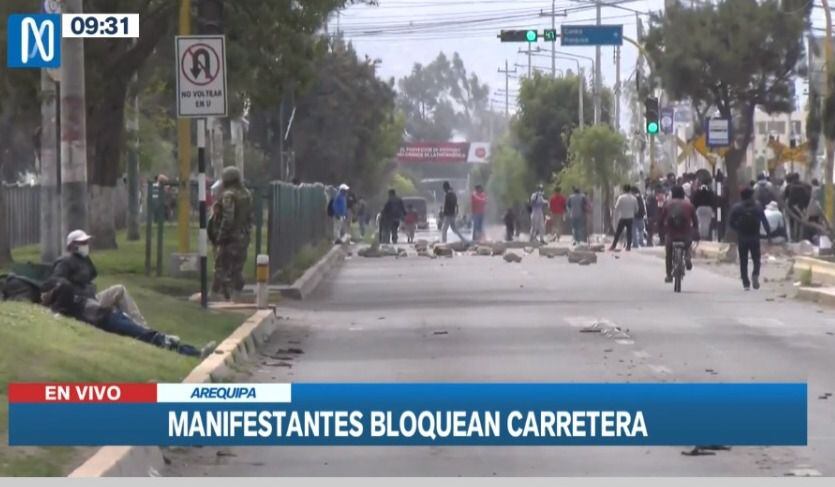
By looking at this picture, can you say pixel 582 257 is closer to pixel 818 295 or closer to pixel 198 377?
pixel 818 295

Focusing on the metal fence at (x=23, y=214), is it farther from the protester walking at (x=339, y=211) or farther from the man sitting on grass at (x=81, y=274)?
the man sitting on grass at (x=81, y=274)

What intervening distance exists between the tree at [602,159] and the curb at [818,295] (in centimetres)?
3661

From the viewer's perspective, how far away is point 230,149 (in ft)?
236

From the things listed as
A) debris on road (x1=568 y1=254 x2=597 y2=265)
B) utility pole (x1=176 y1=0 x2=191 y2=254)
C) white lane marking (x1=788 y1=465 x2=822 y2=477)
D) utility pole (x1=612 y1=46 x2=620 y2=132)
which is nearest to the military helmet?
utility pole (x1=176 y1=0 x2=191 y2=254)

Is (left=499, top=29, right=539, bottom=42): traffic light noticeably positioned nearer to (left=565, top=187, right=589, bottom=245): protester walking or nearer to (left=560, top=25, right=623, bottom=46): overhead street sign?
(left=560, top=25, right=623, bottom=46): overhead street sign

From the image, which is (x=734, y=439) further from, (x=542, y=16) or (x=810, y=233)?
(x=542, y=16)

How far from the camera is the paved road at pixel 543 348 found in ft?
40.2

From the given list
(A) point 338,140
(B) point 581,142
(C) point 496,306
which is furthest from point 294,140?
(C) point 496,306

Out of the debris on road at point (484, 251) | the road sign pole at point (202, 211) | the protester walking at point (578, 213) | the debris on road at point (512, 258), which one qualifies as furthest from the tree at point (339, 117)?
the road sign pole at point (202, 211)

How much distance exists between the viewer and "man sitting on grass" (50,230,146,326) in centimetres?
1855

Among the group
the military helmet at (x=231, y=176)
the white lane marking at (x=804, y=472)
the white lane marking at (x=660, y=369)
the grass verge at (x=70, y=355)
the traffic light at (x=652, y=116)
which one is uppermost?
the traffic light at (x=652, y=116)

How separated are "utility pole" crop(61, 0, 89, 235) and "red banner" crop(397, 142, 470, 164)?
468 feet

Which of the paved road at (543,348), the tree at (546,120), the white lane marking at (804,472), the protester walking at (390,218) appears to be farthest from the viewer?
the tree at (546,120)

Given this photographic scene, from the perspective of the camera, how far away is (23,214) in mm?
48500
